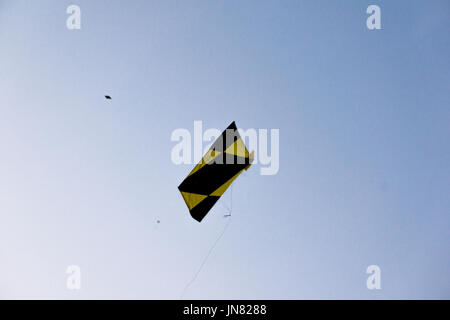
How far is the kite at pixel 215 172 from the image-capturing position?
396 centimetres

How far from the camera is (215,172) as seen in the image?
13.3 feet

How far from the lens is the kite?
396 centimetres
